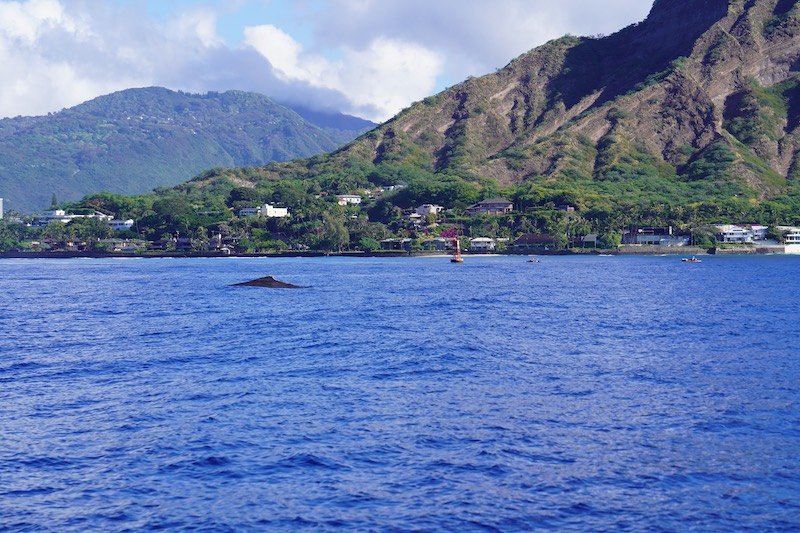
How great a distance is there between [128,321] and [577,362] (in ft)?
123

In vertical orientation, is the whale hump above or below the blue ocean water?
above

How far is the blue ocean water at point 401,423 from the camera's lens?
85.9 ft

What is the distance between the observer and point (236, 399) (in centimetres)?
3981

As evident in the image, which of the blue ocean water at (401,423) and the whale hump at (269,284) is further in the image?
the whale hump at (269,284)

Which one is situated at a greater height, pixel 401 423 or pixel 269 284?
pixel 269 284

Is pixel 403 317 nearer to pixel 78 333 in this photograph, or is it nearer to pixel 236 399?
pixel 78 333

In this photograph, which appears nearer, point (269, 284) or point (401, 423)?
point (401, 423)

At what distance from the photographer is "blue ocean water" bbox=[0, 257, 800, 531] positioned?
26188mm

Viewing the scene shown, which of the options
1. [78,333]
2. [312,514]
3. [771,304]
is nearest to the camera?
[312,514]

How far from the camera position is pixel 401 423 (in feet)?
116

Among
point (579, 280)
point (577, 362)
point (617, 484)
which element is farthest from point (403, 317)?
point (579, 280)

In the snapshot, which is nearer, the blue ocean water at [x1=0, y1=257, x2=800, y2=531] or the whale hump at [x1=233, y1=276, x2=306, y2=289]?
the blue ocean water at [x1=0, y1=257, x2=800, y2=531]

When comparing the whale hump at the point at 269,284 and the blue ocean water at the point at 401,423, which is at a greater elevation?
the whale hump at the point at 269,284

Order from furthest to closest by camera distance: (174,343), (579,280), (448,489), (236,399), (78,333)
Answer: (579,280), (78,333), (174,343), (236,399), (448,489)
